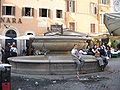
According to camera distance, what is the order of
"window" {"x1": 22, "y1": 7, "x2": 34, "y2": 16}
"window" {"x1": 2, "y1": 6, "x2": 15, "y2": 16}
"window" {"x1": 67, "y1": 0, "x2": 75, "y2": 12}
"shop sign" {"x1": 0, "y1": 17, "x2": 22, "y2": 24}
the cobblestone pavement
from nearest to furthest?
the cobblestone pavement
"shop sign" {"x1": 0, "y1": 17, "x2": 22, "y2": 24}
"window" {"x1": 2, "y1": 6, "x2": 15, "y2": 16}
"window" {"x1": 22, "y1": 7, "x2": 34, "y2": 16}
"window" {"x1": 67, "y1": 0, "x2": 75, "y2": 12}

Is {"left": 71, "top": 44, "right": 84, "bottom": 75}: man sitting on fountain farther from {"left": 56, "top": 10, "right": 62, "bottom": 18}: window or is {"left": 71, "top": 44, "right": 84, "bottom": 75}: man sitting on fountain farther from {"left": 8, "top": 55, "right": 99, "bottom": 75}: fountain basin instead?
{"left": 56, "top": 10, "right": 62, "bottom": 18}: window

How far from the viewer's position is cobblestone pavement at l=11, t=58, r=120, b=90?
10.7 metres

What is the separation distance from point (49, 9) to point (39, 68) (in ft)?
90.4

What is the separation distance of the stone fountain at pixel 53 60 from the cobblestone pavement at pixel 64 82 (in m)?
0.49

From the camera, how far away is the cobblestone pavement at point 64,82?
10.7m

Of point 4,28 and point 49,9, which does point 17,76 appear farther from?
point 49,9


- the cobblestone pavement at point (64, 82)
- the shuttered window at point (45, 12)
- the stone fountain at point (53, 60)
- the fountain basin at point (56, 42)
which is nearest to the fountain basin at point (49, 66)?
the stone fountain at point (53, 60)

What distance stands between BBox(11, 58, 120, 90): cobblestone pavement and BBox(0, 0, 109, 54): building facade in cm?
2354

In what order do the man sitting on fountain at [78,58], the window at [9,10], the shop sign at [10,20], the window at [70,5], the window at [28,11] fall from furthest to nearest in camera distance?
the window at [70,5]
the window at [28,11]
the window at [9,10]
the shop sign at [10,20]
the man sitting on fountain at [78,58]

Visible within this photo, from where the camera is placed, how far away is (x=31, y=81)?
11969 mm

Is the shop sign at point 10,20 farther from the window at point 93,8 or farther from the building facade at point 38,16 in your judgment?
the window at point 93,8

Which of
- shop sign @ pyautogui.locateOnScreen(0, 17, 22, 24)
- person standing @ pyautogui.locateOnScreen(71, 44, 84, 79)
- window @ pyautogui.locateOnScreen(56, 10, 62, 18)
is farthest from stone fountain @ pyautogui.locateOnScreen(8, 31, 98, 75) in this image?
window @ pyautogui.locateOnScreen(56, 10, 62, 18)

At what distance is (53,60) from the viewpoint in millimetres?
13906

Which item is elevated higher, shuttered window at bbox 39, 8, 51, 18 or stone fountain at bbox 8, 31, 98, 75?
shuttered window at bbox 39, 8, 51, 18
